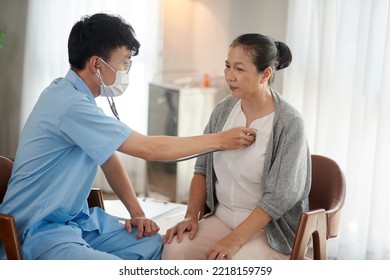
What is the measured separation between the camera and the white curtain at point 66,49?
4051mm

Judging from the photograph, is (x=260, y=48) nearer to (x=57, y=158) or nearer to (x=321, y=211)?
(x=321, y=211)

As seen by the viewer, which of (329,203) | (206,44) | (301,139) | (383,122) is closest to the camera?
(301,139)

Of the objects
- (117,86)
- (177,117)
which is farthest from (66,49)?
(117,86)

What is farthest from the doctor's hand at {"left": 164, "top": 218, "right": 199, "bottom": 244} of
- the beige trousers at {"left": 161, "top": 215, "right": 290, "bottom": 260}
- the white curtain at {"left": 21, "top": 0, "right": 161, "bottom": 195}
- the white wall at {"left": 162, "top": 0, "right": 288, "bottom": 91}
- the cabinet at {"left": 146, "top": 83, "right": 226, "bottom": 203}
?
the white curtain at {"left": 21, "top": 0, "right": 161, "bottom": 195}

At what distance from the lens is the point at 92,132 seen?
1.64 metres

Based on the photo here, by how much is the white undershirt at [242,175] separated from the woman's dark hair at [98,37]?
49 centimetres

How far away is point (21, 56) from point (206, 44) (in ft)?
4.88

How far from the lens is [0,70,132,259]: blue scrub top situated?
164 cm

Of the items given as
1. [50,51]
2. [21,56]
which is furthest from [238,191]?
[21,56]

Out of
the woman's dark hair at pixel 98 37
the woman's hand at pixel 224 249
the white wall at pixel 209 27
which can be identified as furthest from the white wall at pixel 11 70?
the woman's hand at pixel 224 249

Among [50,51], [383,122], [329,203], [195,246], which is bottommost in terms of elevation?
[195,246]

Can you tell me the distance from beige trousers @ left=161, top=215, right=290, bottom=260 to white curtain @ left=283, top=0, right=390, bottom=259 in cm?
140

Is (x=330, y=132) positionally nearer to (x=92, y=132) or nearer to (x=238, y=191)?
(x=238, y=191)

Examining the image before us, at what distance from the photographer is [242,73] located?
185 centimetres
